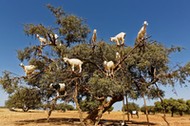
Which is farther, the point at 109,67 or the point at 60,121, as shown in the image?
the point at 60,121

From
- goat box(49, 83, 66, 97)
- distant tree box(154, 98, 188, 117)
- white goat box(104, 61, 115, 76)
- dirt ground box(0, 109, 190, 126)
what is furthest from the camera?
distant tree box(154, 98, 188, 117)

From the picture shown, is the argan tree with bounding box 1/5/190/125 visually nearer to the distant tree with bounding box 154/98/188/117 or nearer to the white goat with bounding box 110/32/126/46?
the white goat with bounding box 110/32/126/46

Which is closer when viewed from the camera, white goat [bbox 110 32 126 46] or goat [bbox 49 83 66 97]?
white goat [bbox 110 32 126 46]

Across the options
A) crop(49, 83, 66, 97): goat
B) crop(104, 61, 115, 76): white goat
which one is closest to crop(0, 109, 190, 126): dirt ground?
crop(49, 83, 66, 97): goat

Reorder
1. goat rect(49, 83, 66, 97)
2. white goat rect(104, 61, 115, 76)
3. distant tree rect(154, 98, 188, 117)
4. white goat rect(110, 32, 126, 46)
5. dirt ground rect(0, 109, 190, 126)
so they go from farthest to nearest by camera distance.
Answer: distant tree rect(154, 98, 188, 117) < dirt ground rect(0, 109, 190, 126) < goat rect(49, 83, 66, 97) < white goat rect(110, 32, 126, 46) < white goat rect(104, 61, 115, 76)

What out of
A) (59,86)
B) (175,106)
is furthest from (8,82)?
(175,106)

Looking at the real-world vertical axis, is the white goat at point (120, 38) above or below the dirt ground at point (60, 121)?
above

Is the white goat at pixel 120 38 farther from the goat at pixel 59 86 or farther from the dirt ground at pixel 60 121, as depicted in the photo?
the dirt ground at pixel 60 121

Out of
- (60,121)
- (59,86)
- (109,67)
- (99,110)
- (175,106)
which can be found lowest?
(60,121)

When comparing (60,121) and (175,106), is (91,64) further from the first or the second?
(175,106)

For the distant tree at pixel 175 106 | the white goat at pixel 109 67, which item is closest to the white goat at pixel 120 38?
the white goat at pixel 109 67

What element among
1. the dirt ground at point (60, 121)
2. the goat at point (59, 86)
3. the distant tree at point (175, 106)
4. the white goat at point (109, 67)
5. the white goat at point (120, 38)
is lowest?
the dirt ground at point (60, 121)

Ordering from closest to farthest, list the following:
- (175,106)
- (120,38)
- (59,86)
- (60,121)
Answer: (120,38)
(59,86)
(60,121)
(175,106)

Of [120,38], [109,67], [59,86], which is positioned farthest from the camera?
[59,86]
